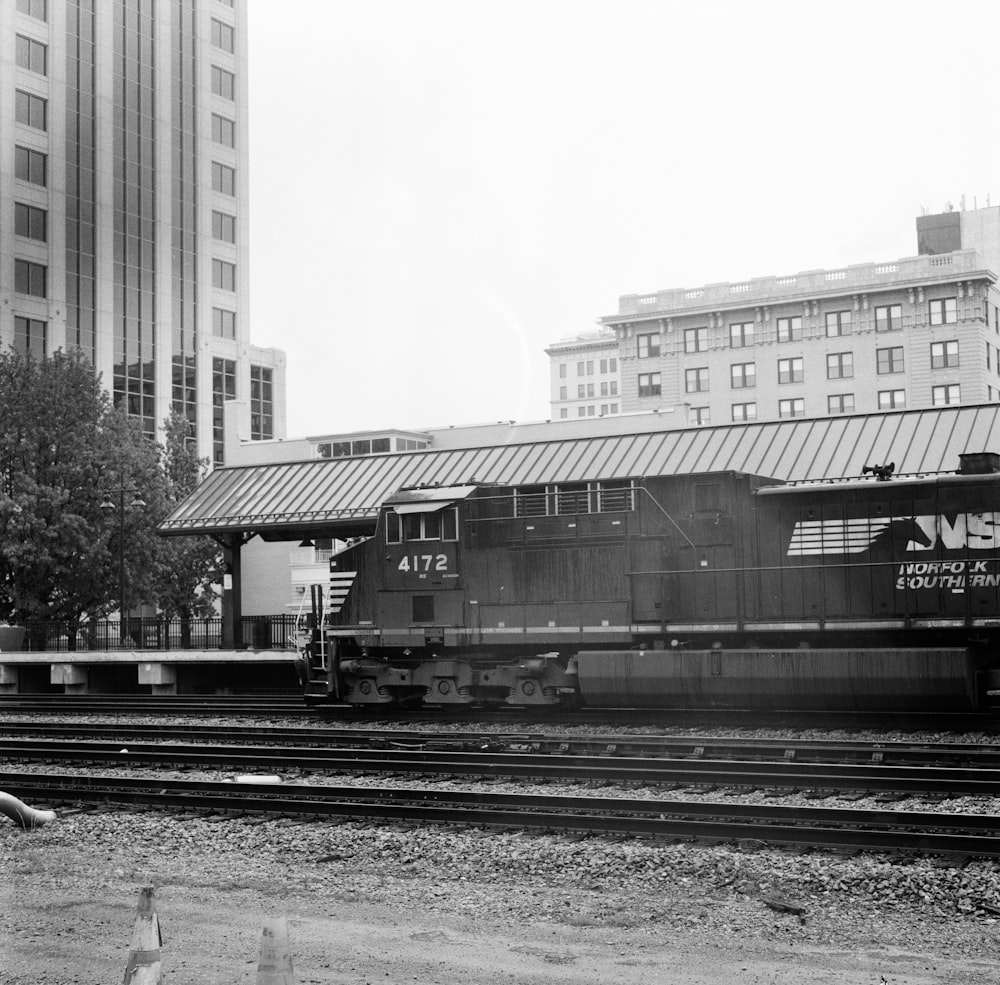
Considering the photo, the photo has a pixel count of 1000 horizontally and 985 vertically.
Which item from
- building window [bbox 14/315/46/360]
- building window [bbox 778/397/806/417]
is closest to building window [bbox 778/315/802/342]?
building window [bbox 778/397/806/417]

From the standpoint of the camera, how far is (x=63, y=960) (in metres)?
7.44

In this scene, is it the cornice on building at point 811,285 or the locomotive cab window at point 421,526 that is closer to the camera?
the locomotive cab window at point 421,526

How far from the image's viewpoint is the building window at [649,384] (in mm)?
97188

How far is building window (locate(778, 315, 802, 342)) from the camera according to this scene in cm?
8962

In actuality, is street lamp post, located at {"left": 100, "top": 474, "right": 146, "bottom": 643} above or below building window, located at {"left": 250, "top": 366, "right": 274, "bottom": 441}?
below

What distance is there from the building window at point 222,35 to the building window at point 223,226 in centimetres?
496

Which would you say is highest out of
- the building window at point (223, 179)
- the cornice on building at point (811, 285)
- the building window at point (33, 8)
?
the cornice on building at point (811, 285)

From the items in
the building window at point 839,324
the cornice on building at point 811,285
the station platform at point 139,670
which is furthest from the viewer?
the building window at point 839,324

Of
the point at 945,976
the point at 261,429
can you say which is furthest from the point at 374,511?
the point at 261,429

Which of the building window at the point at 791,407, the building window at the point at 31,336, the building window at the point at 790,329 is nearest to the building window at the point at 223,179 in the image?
the building window at the point at 31,336

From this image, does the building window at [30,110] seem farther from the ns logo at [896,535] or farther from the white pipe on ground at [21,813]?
the ns logo at [896,535]

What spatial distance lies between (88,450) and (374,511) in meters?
15.3

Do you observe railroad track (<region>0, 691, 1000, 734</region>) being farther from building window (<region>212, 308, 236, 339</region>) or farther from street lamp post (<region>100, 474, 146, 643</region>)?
building window (<region>212, 308, 236, 339</region>)

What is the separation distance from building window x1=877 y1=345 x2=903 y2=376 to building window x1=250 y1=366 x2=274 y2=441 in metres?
43.8
